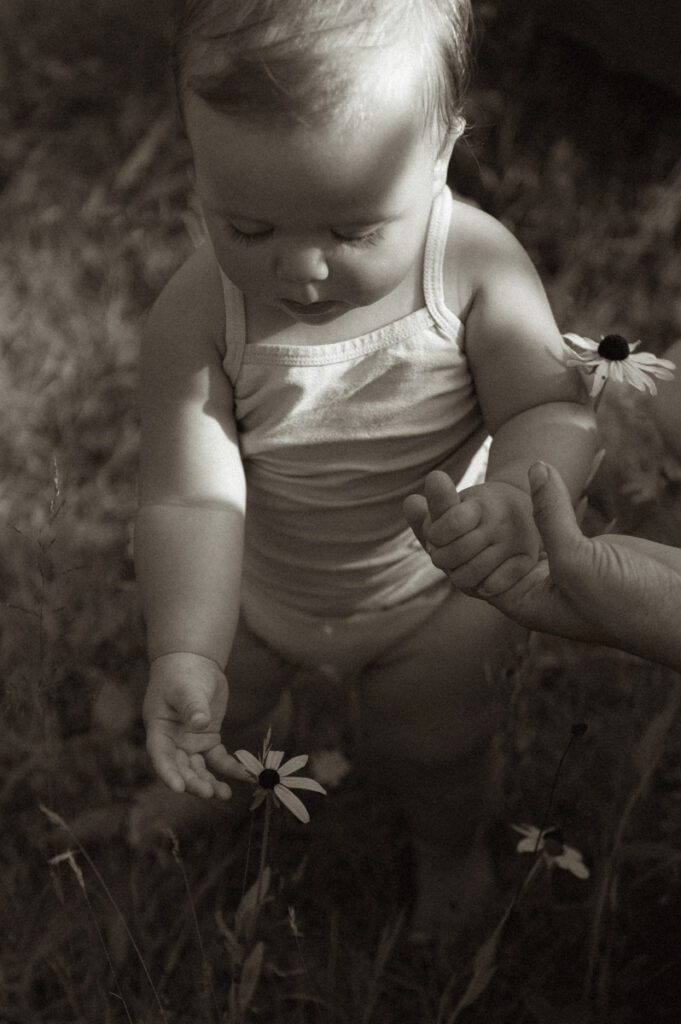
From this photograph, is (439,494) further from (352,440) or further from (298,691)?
(298,691)

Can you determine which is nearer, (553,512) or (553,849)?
(553,512)

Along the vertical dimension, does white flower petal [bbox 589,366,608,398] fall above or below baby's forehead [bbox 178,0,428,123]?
below

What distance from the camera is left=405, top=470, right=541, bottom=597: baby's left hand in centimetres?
102

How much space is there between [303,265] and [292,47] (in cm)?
16

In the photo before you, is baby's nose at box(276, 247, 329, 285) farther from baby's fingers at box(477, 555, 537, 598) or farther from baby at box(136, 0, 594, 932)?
baby's fingers at box(477, 555, 537, 598)

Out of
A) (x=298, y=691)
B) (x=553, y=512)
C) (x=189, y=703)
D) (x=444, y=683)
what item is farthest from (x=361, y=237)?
(x=298, y=691)

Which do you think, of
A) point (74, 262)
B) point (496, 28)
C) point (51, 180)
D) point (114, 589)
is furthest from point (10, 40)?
point (114, 589)

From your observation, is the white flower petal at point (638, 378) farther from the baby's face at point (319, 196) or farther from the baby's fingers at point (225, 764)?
the baby's fingers at point (225, 764)

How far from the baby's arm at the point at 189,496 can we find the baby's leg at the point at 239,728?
0.76ft

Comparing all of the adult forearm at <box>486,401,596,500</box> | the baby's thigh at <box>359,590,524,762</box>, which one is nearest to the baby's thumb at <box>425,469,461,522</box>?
the adult forearm at <box>486,401,596,500</box>

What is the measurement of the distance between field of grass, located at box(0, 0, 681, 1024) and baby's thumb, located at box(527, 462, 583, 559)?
0.77 feet

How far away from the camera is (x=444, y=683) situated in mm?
1367

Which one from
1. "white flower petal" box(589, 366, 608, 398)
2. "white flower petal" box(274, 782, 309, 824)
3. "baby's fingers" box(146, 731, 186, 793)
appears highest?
"white flower petal" box(589, 366, 608, 398)

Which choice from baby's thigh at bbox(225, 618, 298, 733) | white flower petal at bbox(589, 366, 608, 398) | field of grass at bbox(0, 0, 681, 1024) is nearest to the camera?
white flower petal at bbox(589, 366, 608, 398)
